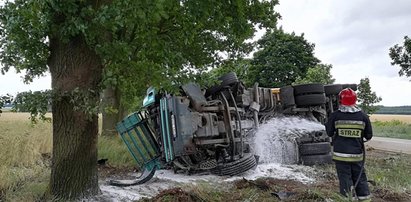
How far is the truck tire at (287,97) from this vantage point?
29.7 feet

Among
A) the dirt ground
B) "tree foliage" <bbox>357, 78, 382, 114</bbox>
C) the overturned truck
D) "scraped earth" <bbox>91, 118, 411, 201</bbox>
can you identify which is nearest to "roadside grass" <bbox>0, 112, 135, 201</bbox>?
"scraped earth" <bbox>91, 118, 411, 201</bbox>

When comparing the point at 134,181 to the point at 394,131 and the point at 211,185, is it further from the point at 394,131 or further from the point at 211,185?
the point at 394,131

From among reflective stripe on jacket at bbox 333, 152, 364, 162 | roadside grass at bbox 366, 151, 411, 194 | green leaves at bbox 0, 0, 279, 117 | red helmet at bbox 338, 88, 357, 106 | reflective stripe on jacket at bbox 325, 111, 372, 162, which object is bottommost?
roadside grass at bbox 366, 151, 411, 194

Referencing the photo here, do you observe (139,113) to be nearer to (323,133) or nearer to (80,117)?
(80,117)

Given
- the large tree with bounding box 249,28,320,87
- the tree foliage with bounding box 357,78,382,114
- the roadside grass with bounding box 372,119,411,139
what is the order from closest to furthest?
the roadside grass with bounding box 372,119,411,139, the tree foliage with bounding box 357,78,382,114, the large tree with bounding box 249,28,320,87

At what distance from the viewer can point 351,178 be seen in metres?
4.93

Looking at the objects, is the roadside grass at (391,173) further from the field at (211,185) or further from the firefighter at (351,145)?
the firefighter at (351,145)

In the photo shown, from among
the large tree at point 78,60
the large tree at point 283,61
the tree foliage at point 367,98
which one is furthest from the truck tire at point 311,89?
the large tree at point 283,61

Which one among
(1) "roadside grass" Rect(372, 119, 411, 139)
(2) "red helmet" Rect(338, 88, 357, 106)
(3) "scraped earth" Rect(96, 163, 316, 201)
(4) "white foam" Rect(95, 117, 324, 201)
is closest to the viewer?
(2) "red helmet" Rect(338, 88, 357, 106)

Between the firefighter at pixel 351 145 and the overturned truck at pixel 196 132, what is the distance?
1.99m

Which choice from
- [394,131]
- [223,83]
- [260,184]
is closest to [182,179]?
[260,184]

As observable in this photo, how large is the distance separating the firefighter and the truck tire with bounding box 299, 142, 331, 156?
3.07 meters

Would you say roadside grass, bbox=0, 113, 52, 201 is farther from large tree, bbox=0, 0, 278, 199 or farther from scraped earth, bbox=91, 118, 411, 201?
scraped earth, bbox=91, 118, 411, 201

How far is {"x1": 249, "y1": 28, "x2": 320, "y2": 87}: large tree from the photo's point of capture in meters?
34.0
